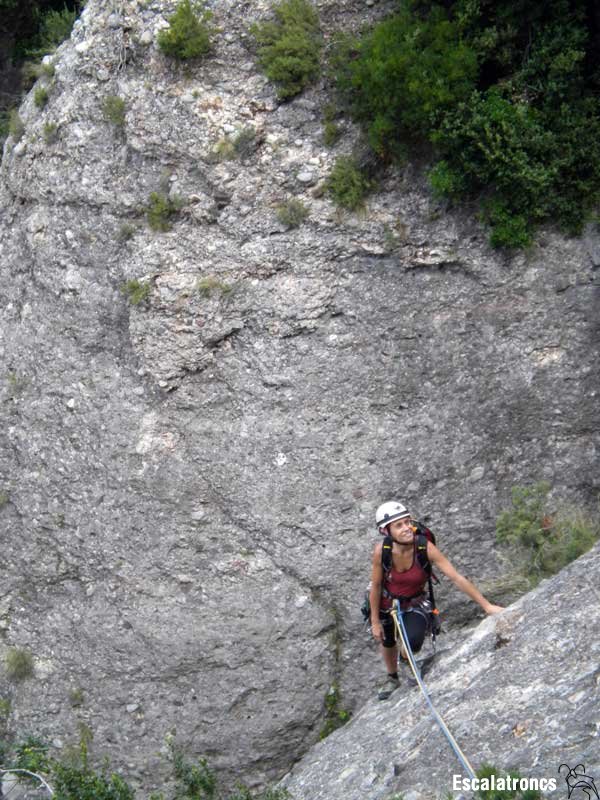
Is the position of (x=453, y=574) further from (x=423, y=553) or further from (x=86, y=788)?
(x=86, y=788)

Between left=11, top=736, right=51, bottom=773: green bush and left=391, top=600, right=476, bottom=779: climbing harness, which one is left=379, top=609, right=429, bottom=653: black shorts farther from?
left=11, top=736, right=51, bottom=773: green bush

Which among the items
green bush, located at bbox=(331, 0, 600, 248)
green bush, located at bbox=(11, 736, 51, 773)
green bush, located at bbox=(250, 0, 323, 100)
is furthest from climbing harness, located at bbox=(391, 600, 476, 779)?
green bush, located at bbox=(250, 0, 323, 100)

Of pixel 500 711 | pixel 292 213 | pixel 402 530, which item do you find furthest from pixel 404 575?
pixel 292 213

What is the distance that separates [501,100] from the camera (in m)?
7.86

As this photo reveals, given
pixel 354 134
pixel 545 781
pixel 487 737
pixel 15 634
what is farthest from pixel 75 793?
pixel 354 134

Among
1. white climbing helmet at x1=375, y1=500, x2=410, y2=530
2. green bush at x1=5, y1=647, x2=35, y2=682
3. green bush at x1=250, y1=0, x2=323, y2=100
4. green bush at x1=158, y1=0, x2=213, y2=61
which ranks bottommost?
white climbing helmet at x1=375, y1=500, x2=410, y2=530

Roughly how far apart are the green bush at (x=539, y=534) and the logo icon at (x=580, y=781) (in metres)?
2.71

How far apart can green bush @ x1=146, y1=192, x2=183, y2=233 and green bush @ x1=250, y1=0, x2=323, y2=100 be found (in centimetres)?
145

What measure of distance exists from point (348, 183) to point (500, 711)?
501 cm

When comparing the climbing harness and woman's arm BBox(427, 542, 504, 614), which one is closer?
the climbing harness

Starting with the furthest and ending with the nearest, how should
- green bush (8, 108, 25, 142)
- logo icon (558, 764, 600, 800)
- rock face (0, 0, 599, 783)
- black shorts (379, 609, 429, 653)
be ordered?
1. green bush (8, 108, 25, 142)
2. rock face (0, 0, 599, 783)
3. black shorts (379, 609, 429, 653)
4. logo icon (558, 764, 600, 800)

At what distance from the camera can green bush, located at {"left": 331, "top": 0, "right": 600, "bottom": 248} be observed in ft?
25.7

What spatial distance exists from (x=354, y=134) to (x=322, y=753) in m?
5.55

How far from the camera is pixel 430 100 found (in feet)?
26.0
